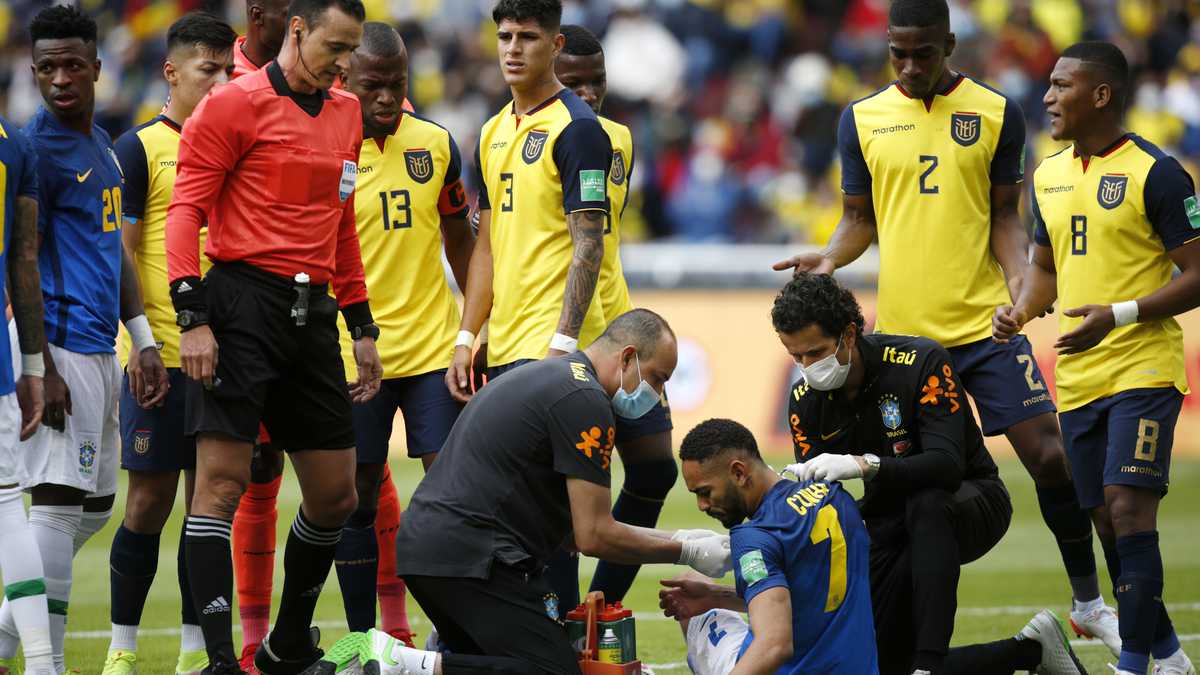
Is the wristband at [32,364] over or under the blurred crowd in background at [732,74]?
under

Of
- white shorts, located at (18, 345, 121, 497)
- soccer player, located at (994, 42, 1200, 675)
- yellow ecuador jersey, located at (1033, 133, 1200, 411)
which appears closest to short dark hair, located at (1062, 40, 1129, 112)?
soccer player, located at (994, 42, 1200, 675)

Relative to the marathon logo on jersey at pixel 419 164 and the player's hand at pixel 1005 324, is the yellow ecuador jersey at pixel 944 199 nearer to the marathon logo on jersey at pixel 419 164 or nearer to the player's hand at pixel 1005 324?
the player's hand at pixel 1005 324

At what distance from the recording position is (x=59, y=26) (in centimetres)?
650

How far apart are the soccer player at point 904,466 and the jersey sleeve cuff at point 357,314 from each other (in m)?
1.86

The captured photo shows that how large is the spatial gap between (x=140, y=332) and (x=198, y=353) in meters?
0.98

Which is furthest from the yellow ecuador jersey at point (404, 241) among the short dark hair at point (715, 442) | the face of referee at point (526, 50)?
the short dark hair at point (715, 442)

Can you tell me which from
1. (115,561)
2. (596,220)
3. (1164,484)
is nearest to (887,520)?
(1164,484)

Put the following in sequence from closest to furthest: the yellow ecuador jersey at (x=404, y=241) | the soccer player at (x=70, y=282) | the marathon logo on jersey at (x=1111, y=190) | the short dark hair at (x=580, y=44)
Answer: the soccer player at (x=70, y=282) < the marathon logo on jersey at (x=1111, y=190) < the yellow ecuador jersey at (x=404, y=241) < the short dark hair at (x=580, y=44)

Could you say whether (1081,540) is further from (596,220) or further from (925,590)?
(596,220)

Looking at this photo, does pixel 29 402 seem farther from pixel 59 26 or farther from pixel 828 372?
pixel 828 372

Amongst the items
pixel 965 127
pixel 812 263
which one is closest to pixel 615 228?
pixel 812 263

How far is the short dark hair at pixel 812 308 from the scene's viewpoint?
19.8ft

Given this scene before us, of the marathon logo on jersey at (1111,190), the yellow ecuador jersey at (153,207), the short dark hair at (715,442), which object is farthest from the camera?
the yellow ecuador jersey at (153,207)

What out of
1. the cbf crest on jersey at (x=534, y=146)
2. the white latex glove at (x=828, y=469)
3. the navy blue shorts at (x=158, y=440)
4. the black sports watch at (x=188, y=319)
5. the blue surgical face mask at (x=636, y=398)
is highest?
the cbf crest on jersey at (x=534, y=146)
